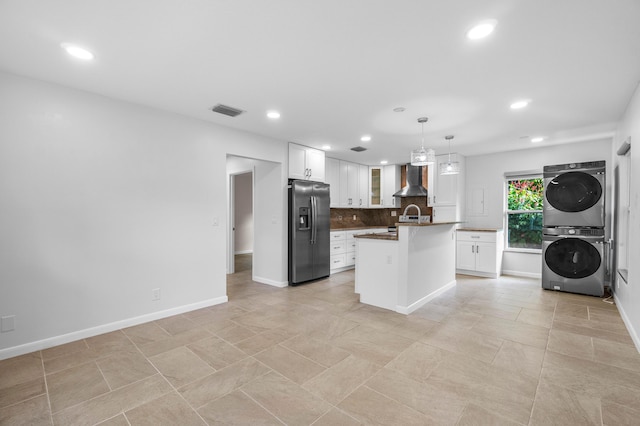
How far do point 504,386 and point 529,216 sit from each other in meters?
4.73

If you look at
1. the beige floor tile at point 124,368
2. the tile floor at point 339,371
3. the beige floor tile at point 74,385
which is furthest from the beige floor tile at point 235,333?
the beige floor tile at point 74,385

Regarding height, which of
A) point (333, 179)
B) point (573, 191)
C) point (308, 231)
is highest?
point (333, 179)

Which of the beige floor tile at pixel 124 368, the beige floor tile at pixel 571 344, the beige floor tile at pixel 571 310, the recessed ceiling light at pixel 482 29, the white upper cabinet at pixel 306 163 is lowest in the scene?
the beige floor tile at pixel 571 310

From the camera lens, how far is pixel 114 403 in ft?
6.48

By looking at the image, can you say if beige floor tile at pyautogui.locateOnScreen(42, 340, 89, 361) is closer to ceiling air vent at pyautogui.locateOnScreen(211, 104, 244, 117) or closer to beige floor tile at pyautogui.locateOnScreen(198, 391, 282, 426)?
beige floor tile at pyautogui.locateOnScreen(198, 391, 282, 426)

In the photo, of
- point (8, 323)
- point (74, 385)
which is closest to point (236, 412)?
point (74, 385)

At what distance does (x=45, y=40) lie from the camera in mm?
2150

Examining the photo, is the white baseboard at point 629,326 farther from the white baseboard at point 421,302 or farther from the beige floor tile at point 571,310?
the white baseboard at point 421,302

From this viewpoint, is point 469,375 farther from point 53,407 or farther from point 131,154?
point 131,154

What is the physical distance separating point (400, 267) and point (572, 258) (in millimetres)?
2977

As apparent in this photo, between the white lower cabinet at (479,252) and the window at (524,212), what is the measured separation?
378 millimetres

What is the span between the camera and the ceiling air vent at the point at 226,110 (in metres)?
3.46

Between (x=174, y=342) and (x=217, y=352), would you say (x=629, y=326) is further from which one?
(x=174, y=342)

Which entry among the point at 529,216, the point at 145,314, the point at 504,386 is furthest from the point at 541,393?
the point at 529,216
